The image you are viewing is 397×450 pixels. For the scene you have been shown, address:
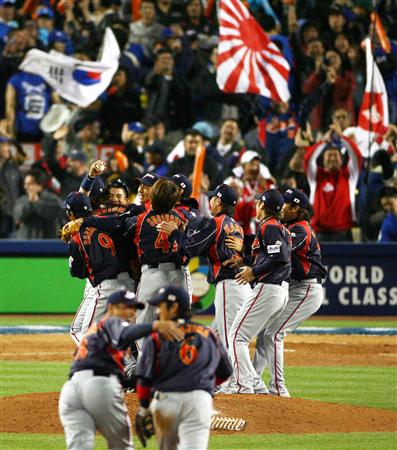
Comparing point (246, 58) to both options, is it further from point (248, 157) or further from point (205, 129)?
point (248, 157)

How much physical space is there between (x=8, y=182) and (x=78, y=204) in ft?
30.2

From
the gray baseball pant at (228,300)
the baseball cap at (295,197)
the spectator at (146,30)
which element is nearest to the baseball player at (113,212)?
the gray baseball pant at (228,300)

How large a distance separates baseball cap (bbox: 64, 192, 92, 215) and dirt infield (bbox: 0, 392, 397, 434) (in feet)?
5.73

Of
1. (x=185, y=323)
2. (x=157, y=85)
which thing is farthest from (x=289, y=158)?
(x=185, y=323)

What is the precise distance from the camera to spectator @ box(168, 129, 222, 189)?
18.5 m

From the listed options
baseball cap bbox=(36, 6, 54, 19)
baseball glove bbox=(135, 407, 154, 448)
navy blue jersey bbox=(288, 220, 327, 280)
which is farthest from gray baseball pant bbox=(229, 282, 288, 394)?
baseball cap bbox=(36, 6, 54, 19)

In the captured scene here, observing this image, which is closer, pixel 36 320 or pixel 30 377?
pixel 30 377

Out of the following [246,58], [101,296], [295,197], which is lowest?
[101,296]

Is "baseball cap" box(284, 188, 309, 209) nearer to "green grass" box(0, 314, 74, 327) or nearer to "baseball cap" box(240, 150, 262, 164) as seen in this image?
"baseball cap" box(240, 150, 262, 164)

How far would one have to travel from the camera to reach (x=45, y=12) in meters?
21.5

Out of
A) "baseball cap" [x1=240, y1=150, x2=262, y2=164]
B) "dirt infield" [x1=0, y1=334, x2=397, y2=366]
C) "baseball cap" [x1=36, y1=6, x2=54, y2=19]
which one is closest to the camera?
"dirt infield" [x1=0, y1=334, x2=397, y2=366]

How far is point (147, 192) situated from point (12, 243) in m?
8.29

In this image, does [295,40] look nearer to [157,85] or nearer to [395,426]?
[157,85]

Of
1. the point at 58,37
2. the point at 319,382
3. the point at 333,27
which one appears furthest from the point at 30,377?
the point at 333,27
